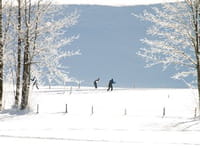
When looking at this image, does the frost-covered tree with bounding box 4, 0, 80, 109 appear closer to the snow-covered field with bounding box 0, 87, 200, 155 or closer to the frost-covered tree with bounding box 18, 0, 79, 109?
the frost-covered tree with bounding box 18, 0, 79, 109

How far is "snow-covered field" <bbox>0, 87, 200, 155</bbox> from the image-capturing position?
51.1ft

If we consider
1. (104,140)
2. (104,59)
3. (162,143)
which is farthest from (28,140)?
(104,59)

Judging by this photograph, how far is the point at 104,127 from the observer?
81.5ft

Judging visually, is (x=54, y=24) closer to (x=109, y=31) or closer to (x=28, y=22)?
(x=28, y=22)

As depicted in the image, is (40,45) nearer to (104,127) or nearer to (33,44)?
(33,44)

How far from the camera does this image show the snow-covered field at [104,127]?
15.6 metres

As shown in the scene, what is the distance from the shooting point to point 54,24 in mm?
30875

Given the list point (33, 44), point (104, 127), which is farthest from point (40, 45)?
point (104, 127)

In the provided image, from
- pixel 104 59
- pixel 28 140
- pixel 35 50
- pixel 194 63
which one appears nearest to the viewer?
pixel 28 140

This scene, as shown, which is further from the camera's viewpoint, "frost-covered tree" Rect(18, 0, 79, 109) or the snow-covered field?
"frost-covered tree" Rect(18, 0, 79, 109)

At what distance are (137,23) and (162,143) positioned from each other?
426ft

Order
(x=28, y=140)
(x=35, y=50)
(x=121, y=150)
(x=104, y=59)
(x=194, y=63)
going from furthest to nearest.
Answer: (x=104, y=59) → (x=35, y=50) → (x=194, y=63) → (x=28, y=140) → (x=121, y=150)

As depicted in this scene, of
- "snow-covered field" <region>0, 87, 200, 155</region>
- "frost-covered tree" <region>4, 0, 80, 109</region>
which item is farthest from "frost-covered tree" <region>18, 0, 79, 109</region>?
"snow-covered field" <region>0, 87, 200, 155</region>

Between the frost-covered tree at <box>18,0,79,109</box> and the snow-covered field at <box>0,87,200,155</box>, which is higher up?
the frost-covered tree at <box>18,0,79,109</box>
